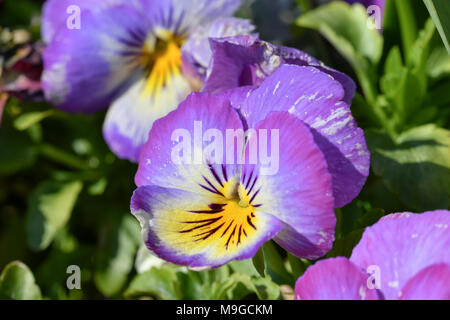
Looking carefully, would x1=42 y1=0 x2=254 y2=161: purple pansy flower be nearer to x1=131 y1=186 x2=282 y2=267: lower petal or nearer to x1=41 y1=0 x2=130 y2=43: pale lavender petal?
x1=41 y1=0 x2=130 y2=43: pale lavender petal

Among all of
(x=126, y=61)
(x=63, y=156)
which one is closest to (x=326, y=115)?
(x=126, y=61)

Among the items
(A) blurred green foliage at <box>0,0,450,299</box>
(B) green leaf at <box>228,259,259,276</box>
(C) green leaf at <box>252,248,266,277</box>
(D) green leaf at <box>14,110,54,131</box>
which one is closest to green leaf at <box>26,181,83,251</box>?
(A) blurred green foliage at <box>0,0,450,299</box>

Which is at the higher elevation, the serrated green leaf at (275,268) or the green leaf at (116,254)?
the serrated green leaf at (275,268)

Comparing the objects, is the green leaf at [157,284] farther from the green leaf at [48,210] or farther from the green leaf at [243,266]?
the green leaf at [48,210]

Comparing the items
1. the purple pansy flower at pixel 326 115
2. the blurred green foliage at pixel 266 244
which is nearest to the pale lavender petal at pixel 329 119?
the purple pansy flower at pixel 326 115
